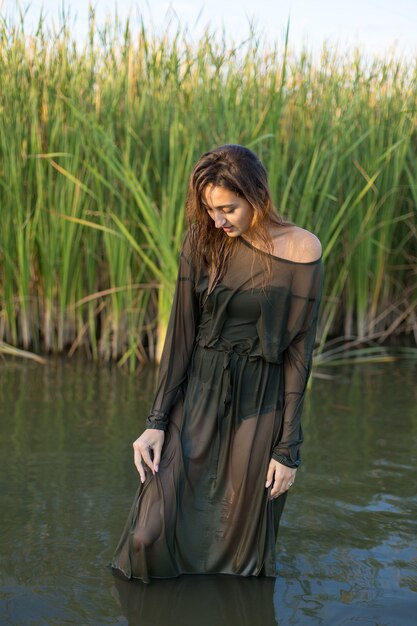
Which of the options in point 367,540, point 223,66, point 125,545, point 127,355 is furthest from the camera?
point 223,66

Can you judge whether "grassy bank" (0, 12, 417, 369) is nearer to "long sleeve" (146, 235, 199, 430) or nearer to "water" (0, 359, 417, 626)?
"water" (0, 359, 417, 626)

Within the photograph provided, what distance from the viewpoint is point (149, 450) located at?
254 centimetres

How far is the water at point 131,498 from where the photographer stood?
256 cm

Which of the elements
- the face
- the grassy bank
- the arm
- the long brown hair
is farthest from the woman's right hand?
the grassy bank

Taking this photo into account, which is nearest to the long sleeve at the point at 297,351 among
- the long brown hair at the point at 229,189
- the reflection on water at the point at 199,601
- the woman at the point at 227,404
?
the woman at the point at 227,404

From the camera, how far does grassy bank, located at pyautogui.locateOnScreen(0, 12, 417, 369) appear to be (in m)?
5.06

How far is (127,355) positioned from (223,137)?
4.34 ft

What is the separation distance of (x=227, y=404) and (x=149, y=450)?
25cm

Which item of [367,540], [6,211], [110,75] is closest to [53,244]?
[6,211]

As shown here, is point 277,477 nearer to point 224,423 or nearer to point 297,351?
point 224,423

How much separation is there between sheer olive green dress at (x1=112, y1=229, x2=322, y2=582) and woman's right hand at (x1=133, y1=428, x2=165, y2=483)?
0.02 meters

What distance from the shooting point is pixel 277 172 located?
191 inches

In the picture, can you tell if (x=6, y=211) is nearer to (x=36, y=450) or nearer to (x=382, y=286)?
(x=36, y=450)

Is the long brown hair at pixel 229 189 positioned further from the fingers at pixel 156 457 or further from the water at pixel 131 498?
the water at pixel 131 498
